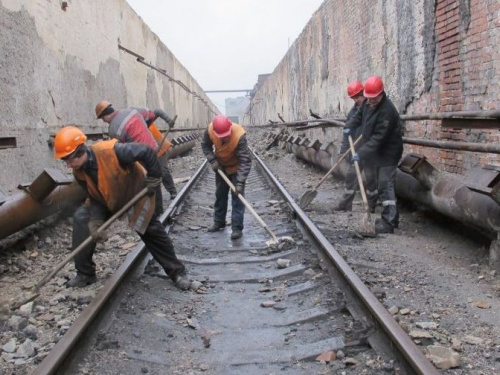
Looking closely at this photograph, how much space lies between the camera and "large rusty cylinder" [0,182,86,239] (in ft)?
16.4

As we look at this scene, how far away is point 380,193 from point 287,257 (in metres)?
1.66

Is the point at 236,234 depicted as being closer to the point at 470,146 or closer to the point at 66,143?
the point at 470,146

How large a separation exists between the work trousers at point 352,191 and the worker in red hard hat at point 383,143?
69 centimetres

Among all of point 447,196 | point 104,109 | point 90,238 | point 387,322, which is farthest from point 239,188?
point 387,322

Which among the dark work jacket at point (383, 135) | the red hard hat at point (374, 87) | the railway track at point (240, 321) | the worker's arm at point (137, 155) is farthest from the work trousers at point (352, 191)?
the worker's arm at point (137, 155)

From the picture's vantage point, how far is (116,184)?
4223 mm

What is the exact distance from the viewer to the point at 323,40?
51.6 feet

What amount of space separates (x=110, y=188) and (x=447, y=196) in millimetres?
3471

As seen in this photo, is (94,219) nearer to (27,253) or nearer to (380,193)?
(27,253)

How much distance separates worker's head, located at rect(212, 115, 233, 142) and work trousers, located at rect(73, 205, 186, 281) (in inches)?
71.7

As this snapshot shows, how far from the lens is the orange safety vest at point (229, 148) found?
20.6ft

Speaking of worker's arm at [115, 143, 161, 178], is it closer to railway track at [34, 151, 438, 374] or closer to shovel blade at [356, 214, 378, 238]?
railway track at [34, 151, 438, 374]

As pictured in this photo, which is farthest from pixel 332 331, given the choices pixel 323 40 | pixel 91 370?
pixel 323 40

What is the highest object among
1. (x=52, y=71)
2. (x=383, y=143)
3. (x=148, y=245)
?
(x=52, y=71)
